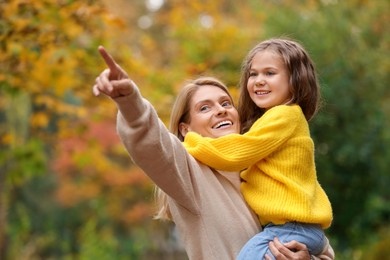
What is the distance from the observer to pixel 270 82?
2.85m

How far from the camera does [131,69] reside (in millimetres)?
7434

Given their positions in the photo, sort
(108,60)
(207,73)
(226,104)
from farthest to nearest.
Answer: (207,73) < (226,104) < (108,60)

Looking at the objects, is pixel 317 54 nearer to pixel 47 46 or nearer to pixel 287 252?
pixel 47 46

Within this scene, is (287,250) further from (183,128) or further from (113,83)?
(113,83)

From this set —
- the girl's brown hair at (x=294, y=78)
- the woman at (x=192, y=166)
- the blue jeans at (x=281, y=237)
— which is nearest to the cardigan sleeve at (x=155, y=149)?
the woman at (x=192, y=166)

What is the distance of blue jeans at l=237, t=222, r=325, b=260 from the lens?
266 cm

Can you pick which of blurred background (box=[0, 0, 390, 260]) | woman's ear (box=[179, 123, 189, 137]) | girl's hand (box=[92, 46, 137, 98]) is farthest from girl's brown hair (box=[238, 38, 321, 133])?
blurred background (box=[0, 0, 390, 260])

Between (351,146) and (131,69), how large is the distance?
3649mm

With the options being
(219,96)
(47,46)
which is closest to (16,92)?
(47,46)

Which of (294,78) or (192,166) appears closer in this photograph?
(192,166)

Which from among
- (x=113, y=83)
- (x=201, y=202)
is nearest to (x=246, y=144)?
(x=201, y=202)

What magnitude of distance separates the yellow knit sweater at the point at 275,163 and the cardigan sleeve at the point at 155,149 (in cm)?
12

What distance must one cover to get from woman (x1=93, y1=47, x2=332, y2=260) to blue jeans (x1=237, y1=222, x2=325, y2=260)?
0.03 meters

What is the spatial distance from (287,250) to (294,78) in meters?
0.69
